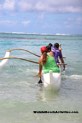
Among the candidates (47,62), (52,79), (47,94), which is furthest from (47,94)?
(47,62)

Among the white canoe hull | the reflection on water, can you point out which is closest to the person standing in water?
the white canoe hull

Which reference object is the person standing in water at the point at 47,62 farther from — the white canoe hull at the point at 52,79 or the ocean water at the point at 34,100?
the ocean water at the point at 34,100

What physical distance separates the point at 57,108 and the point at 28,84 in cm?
364

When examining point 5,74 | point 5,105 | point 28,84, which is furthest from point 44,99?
point 5,74

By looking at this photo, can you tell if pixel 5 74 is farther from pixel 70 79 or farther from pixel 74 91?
pixel 74 91

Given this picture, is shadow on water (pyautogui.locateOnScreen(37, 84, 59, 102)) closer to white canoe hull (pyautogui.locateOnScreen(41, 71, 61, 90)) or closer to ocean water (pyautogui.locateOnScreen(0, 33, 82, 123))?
ocean water (pyautogui.locateOnScreen(0, 33, 82, 123))

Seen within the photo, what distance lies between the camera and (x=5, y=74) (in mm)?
14320

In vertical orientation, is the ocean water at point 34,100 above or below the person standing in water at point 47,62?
below

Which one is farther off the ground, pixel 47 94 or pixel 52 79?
pixel 52 79

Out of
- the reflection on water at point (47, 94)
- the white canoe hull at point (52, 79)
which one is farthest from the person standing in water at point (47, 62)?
the reflection on water at point (47, 94)

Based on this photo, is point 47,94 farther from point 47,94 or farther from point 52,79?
point 52,79

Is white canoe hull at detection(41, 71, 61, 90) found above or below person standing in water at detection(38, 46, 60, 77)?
below

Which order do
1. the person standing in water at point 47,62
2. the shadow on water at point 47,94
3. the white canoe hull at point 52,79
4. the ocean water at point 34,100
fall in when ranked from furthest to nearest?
the person standing in water at point 47,62, the white canoe hull at point 52,79, the shadow on water at point 47,94, the ocean water at point 34,100

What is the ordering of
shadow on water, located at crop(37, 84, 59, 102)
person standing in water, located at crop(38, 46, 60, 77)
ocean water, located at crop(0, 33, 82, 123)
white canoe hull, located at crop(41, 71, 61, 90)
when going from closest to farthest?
ocean water, located at crop(0, 33, 82, 123) → shadow on water, located at crop(37, 84, 59, 102) → white canoe hull, located at crop(41, 71, 61, 90) → person standing in water, located at crop(38, 46, 60, 77)
